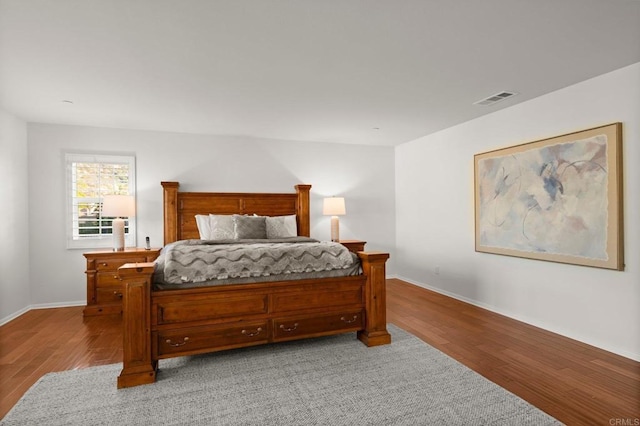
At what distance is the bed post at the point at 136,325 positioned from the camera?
7.97ft

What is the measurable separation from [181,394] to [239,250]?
112cm

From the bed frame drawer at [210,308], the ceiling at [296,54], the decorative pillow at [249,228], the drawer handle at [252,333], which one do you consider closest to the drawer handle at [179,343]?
the bed frame drawer at [210,308]

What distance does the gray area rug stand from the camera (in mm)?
2014

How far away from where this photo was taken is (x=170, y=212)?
4.79 metres

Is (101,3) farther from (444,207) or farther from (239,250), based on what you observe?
(444,207)

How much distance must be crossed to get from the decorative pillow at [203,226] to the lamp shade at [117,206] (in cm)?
83

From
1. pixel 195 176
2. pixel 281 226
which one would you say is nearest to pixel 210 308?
pixel 281 226

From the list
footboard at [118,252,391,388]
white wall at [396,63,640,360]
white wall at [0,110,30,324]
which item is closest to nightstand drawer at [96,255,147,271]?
white wall at [0,110,30,324]

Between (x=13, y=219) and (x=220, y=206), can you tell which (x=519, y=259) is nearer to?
(x=220, y=206)

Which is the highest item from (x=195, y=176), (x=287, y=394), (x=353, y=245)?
(x=195, y=176)

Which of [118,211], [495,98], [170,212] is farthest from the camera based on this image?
[170,212]

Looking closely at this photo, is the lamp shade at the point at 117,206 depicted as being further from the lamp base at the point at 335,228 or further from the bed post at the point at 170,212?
the lamp base at the point at 335,228

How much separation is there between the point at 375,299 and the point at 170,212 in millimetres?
3192

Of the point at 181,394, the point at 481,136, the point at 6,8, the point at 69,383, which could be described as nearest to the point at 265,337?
the point at 181,394
